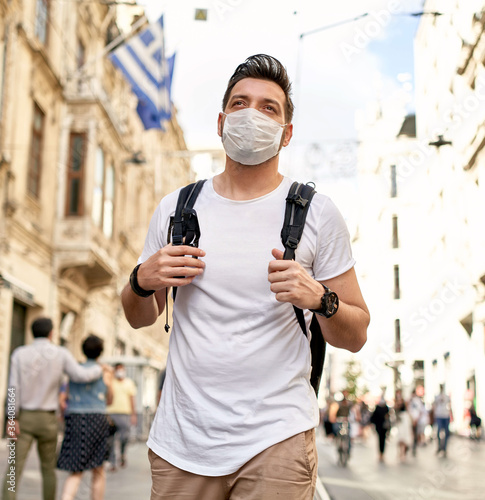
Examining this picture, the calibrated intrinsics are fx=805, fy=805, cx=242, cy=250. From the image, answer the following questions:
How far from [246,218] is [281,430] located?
2.05 ft

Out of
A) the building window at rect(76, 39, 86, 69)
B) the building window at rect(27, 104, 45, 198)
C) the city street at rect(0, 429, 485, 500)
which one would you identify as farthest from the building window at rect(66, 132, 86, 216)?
the city street at rect(0, 429, 485, 500)

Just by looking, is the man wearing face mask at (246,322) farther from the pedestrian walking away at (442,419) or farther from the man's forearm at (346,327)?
the pedestrian walking away at (442,419)

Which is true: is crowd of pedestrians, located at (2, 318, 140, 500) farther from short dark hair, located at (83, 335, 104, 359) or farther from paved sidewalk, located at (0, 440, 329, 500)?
paved sidewalk, located at (0, 440, 329, 500)

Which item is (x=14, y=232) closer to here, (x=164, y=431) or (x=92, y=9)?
(x=92, y=9)

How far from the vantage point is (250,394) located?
2191mm

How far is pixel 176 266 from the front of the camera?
88.7 inches

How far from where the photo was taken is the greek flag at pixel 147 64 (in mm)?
17578

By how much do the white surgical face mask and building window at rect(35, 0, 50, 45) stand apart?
1747 centimetres

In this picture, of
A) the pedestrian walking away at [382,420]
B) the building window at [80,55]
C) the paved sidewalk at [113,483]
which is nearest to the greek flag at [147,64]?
the building window at [80,55]

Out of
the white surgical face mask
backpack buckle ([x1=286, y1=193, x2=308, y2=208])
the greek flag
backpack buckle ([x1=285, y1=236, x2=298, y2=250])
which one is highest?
the greek flag

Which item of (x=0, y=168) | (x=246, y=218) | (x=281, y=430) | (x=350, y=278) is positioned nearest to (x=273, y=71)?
(x=246, y=218)

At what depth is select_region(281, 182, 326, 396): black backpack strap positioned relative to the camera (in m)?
2.29

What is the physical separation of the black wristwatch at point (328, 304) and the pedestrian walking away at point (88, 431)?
15.9 ft

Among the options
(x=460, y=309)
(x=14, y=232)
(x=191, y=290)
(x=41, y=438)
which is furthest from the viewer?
(x=460, y=309)
